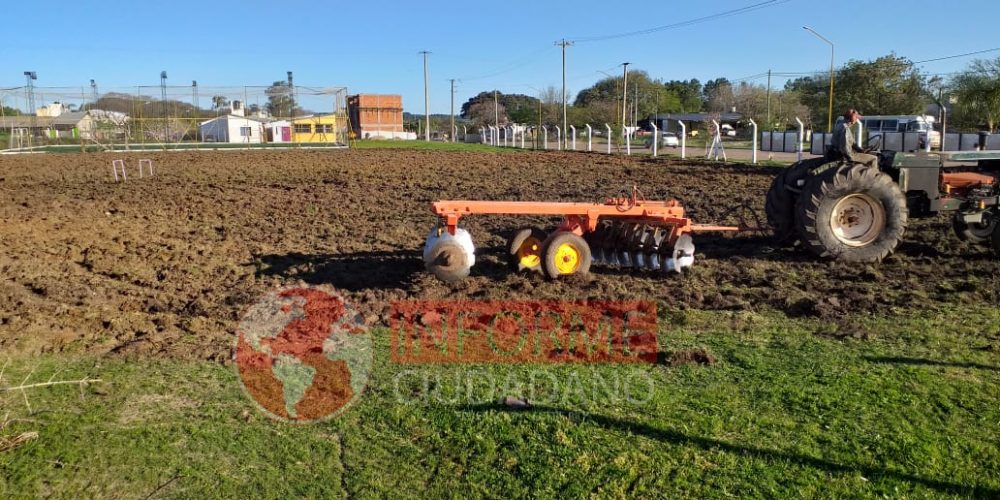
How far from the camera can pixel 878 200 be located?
959 cm

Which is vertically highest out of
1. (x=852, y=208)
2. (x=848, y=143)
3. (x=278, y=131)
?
(x=278, y=131)

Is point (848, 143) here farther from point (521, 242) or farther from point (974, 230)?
point (521, 242)

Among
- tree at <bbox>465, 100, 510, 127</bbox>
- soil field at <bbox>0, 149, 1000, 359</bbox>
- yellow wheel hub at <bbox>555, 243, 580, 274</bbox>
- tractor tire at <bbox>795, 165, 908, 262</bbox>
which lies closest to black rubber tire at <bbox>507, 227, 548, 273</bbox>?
soil field at <bbox>0, 149, 1000, 359</bbox>

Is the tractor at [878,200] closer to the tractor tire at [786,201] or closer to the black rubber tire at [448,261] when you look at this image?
the tractor tire at [786,201]

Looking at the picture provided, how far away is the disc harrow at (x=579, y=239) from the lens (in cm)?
832

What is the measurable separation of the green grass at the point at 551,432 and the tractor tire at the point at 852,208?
3.44 meters

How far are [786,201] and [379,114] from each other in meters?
82.9

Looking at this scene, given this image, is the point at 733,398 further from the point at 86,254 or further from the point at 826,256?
the point at 86,254

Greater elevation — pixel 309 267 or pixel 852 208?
pixel 852 208

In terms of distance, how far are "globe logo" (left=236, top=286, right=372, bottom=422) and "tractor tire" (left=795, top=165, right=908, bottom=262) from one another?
5740 mm

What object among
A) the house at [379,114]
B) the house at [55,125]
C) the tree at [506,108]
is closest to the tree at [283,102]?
the house at [55,125]

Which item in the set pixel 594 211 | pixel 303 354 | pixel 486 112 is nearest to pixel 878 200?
pixel 594 211

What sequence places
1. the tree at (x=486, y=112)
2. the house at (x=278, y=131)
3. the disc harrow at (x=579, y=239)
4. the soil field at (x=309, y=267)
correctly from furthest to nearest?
1. the tree at (x=486, y=112)
2. the house at (x=278, y=131)
3. the disc harrow at (x=579, y=239)
4. the soil field at (x=309, y=267)

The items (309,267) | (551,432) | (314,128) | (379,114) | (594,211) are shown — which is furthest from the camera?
(379,114)
